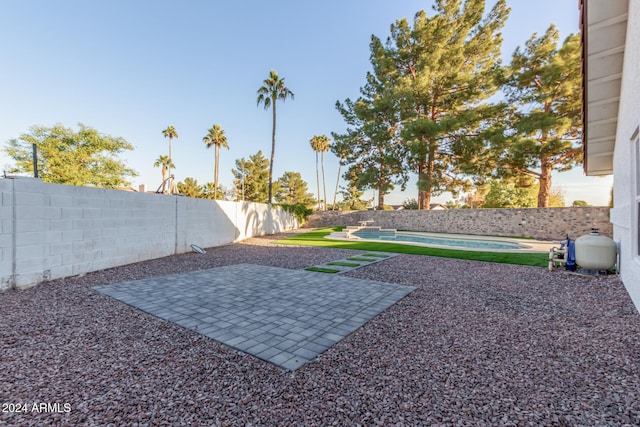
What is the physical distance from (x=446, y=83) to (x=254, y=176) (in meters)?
29.4

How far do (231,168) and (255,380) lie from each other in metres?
43.6

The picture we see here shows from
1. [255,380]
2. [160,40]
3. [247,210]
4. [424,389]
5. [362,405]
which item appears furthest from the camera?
[247,210]

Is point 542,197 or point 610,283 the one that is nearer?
point 610,283

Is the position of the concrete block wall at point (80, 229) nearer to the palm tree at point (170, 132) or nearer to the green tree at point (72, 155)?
the green tree at point (72, 155)

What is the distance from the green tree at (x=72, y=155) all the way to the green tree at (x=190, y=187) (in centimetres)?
2022

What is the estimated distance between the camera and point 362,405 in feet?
6.40

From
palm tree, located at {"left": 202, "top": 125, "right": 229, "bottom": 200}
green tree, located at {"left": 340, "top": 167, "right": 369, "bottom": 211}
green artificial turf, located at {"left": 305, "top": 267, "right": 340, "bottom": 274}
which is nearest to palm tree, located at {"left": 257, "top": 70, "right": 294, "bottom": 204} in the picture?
palm tree, located at {"left": 202, "top": 125, "right": 229, "bottom": 200}

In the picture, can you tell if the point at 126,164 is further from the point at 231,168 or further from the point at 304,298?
the point at 304,298

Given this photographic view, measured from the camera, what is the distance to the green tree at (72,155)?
21531 millimetres

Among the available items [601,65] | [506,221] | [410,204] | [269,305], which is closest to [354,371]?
[269,305]

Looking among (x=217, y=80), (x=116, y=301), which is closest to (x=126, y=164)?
(x=217, y=80)

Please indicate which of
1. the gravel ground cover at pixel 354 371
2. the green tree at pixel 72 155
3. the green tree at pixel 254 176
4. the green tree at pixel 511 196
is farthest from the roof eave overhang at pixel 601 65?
the green tree at pixel 254 176

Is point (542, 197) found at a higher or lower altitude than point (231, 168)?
lower

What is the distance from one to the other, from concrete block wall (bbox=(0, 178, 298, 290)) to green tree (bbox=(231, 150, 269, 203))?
3100cm
